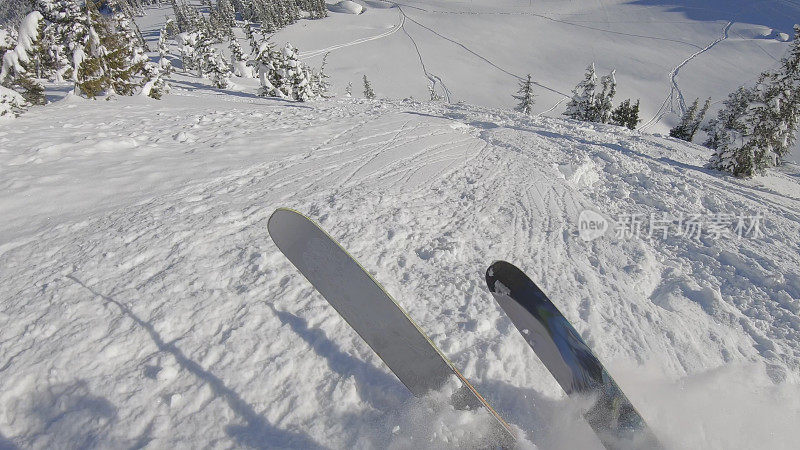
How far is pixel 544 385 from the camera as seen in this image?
131 inches

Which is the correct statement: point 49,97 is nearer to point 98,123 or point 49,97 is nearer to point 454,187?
point 98,123

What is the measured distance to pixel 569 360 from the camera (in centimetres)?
313

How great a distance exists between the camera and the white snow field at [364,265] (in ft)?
9.55

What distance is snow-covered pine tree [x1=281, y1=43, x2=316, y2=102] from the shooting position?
2653cm

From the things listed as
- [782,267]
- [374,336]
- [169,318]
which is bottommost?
[782,267]

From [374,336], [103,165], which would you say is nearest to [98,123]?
[103,165]

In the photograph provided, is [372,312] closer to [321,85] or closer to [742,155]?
[742,155]

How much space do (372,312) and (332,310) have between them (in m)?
1.04

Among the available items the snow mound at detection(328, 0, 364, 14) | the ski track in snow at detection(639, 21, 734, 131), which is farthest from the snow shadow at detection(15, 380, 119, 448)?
the snow mound at detection(328, 0, 364, 14)

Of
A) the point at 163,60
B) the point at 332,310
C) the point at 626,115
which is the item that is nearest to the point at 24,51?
the point at 332,310

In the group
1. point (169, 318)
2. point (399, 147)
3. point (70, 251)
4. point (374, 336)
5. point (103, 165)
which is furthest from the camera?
point (399, 147)

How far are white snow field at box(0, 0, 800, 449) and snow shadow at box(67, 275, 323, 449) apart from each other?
19mm

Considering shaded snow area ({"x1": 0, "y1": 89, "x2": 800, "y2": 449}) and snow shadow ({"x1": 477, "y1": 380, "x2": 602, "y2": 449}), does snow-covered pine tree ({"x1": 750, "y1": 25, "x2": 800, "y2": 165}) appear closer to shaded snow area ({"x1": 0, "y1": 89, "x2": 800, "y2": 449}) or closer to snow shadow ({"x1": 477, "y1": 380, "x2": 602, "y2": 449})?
shaded snow area ({"x1": 0, "y1": 89, "x2": 800, "y2": 449})

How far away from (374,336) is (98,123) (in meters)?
11.9
